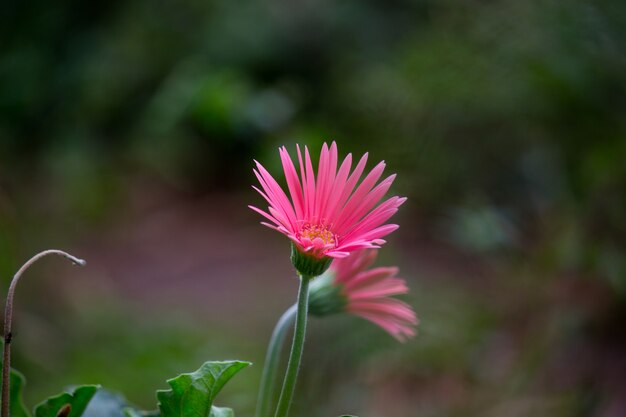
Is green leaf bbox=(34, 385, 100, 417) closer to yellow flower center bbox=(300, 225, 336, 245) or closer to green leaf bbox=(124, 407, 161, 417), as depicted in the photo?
green leaf bbox=(124, 407, 161, 417)

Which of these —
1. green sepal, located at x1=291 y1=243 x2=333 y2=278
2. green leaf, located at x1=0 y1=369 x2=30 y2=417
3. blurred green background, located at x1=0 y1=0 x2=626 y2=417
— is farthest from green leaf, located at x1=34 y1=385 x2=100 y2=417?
blurred green background, located at x1=0 y1=0 x2=626 y2=417

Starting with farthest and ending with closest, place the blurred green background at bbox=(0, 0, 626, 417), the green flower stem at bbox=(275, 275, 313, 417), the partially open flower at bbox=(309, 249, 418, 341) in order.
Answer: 1. the blurred green background at bbox=(0, 0, 626, 417)
2. the partially open flower at bbox=(309, 249, 418, 341)
3. the green flower stem at bbox=(275, 275, 313, 417)

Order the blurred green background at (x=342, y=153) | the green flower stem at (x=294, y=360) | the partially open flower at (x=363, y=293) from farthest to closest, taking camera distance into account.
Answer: the blurred green background at (x=342, y=153), the partially open flower at (x=363, y=293), the green flower stem at (x=294, y=360)

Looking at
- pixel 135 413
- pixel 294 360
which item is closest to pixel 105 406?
pixel 135 413

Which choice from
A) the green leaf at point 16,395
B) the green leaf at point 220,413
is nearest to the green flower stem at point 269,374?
the green leaf at point 220,413

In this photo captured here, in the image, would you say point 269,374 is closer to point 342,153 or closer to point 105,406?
point 105,406

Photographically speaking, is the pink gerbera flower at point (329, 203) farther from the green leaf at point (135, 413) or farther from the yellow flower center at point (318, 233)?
the green leaf at point (135, 413)
